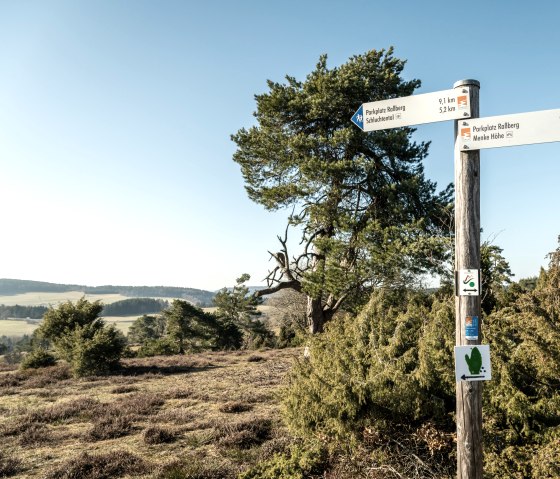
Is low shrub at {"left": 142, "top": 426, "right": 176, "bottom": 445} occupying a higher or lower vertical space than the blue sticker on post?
lower

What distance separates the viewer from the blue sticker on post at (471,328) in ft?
11.1

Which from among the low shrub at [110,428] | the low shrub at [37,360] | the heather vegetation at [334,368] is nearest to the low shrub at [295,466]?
the heather vegetation at [334,368]

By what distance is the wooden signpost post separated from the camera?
10.8 ft

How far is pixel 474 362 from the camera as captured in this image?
331 centimetres

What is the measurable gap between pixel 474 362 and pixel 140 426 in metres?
8.84

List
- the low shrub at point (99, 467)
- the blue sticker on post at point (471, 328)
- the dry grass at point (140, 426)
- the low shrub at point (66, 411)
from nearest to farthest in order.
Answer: the blue sticker on post at point (471, 328), the low shrub at point (99, 467), the dry grass at point (140, 426), the low shrub at point (66, 411)

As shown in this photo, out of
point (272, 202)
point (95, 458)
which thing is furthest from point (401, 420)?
point (272, 202)

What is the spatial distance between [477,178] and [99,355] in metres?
19.6

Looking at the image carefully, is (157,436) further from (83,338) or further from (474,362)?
(83,338)

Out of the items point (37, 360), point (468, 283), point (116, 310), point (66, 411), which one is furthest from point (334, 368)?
point (116, 310)

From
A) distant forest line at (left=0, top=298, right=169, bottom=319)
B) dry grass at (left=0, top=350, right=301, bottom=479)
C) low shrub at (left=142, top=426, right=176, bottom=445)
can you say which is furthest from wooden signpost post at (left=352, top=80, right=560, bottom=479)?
distant forest line at (left=0, top=298, right=169, bottom=319)

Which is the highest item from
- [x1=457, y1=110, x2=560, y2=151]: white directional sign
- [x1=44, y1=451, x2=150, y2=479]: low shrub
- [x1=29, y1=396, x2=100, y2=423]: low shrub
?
[x1=457, y1=110, x2=560, y2=151]: white directional sign

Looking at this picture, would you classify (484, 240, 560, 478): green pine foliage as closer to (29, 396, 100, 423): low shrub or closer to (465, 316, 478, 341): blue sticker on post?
(465, 316, 478, 341): blue sticker on post

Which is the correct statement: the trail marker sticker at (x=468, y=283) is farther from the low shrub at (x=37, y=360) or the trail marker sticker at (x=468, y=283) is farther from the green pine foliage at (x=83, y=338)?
the low shrub at (x=37, y=360)
